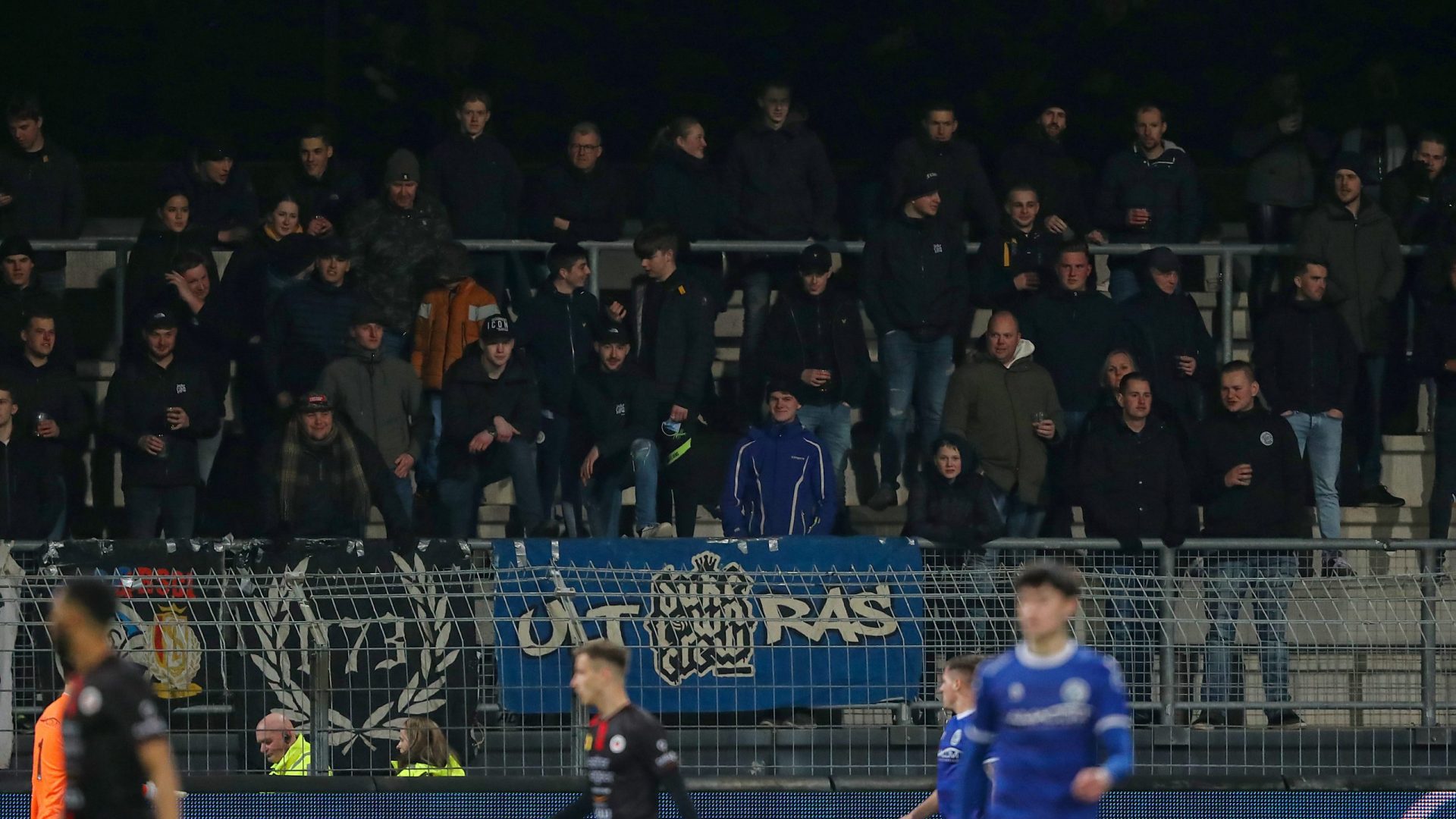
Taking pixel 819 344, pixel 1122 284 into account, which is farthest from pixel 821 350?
pixel 1122 284

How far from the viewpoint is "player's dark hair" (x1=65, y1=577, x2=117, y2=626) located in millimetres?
7168

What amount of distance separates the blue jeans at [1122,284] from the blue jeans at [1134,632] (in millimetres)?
3620

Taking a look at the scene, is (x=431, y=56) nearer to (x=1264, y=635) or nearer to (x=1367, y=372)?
(x=1367, y=372)

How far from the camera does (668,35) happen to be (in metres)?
18.7

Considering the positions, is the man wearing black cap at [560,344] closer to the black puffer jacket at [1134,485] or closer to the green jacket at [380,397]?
the green jacket at [380,397]

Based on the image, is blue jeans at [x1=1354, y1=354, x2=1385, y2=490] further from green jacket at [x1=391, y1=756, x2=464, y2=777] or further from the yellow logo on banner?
the yellow logo on banner

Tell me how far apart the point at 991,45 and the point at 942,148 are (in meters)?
1.81

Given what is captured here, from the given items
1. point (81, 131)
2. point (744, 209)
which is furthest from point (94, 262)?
point (744, 209)

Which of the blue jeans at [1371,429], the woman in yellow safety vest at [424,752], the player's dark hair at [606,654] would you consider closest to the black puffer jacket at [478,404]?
the woman in yellow safety vest at [424,752]

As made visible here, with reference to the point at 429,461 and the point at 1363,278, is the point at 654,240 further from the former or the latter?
the point at 1363,278

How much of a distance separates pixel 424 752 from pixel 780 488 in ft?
10.3

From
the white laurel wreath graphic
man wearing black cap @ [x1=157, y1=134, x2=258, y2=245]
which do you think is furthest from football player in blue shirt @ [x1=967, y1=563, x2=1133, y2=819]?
man wearing black cap @ [x1=157, y1=134, x2=258, y2=245]

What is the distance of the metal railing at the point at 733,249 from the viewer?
14.7 metres

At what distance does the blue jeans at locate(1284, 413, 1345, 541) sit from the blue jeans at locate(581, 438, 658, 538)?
160 inches
